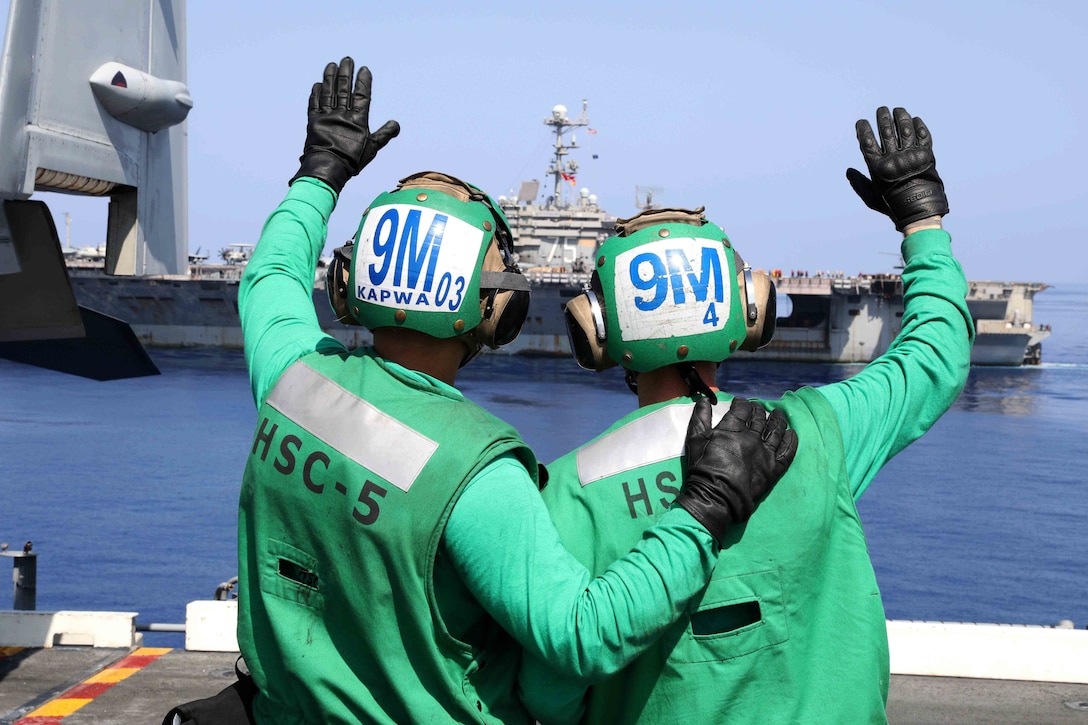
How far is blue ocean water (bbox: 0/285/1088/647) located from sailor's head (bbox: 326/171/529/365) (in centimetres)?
1218

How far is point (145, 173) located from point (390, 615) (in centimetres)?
633

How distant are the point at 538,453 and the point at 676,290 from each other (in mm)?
26386

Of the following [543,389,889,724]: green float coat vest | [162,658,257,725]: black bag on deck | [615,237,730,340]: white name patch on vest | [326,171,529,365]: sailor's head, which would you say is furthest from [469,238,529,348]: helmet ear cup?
[162,658,257,725]: black bag on deck

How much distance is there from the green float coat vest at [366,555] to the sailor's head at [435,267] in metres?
0.13

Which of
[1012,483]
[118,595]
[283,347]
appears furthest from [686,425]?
[1012,483]

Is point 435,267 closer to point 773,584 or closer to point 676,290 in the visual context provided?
point 676,290

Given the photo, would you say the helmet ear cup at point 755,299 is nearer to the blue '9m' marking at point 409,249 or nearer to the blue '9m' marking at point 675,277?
the blue '9m' marking at point 675,277

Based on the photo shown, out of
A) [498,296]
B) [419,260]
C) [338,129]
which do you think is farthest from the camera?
[338,129]

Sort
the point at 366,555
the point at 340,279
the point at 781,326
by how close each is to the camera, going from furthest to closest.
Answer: the point at 781,326, the point at 340,279, the point at 366,555

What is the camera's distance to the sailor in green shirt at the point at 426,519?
5.89 feet

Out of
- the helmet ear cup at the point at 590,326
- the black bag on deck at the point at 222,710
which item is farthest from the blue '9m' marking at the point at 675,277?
the black bag on deck at the point at 222,710

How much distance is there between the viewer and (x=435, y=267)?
80.4 inches

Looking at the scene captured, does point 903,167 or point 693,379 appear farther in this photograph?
point 903,167

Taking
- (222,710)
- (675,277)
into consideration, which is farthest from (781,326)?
(222,710)
